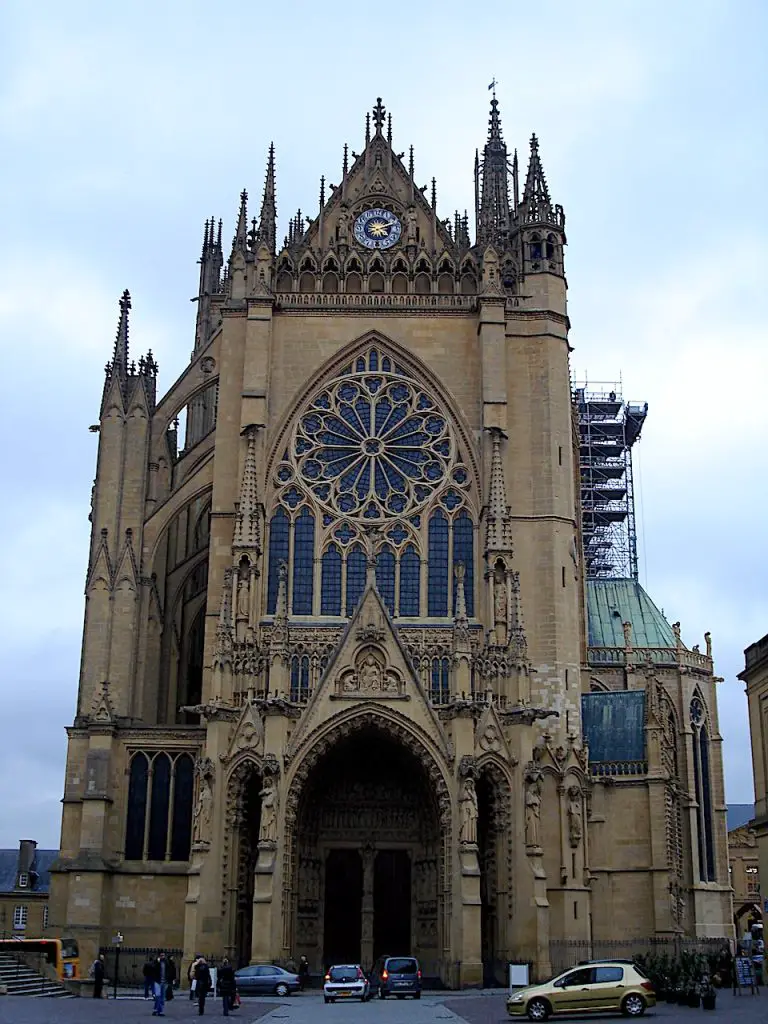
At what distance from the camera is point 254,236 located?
46906 millimetres

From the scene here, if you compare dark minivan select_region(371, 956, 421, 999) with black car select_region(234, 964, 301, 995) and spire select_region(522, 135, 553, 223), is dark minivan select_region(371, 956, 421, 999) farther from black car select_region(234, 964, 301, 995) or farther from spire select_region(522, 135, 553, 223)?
spire select_region(522, 135, 553, 223)

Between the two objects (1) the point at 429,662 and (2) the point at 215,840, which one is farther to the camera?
(1) the point at 429,662

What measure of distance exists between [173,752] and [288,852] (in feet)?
17.6

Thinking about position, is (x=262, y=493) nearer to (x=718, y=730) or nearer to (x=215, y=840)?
(x=215, y=840)

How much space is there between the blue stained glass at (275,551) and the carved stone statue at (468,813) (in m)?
8.70

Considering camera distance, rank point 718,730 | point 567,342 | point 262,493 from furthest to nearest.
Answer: point 718,730
point 567,342
point 262,493

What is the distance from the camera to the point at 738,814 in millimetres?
98562

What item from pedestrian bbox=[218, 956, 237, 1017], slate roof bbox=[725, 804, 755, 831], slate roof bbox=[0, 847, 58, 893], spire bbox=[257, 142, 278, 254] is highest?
spire bbox=[257, 142, 278, 254]

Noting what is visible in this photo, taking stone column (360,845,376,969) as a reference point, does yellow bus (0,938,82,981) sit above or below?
below

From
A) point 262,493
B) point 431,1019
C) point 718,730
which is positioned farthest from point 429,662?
point 718,730

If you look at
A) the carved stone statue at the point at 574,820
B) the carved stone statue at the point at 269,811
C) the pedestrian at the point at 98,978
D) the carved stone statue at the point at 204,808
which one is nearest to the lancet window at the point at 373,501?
the carved stone statue at the point at 204,808

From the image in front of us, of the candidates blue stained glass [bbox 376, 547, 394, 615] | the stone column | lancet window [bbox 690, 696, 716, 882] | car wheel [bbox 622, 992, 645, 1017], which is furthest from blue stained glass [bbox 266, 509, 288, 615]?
lancet window [bbox 690, 696, 716, 882]

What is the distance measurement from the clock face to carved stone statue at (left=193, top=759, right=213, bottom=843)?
19589 millimetres

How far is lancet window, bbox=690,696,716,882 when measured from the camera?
51.7 metres
